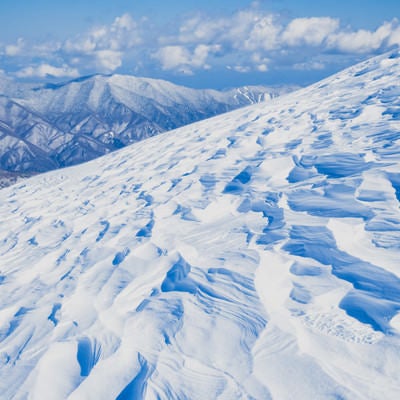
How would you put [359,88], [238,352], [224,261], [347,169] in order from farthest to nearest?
[359,88] < [347,169] < [224,261] < [238,352]

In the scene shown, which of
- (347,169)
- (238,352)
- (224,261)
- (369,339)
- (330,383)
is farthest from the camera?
(347,169)

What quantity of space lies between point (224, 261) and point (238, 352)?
1.73m

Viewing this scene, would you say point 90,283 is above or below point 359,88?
below

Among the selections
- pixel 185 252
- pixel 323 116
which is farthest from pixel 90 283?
pixel 323 116

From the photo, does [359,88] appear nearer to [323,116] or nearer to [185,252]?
[323,116]

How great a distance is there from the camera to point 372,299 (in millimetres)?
4258

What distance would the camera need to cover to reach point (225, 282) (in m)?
5.20

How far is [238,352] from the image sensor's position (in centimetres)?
405

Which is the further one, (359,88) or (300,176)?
(359,88)

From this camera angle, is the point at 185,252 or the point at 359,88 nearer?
the point at 185,252

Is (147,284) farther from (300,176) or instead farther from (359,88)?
(359,88)

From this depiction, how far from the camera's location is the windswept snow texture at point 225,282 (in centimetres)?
380

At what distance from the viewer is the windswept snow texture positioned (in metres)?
3.80

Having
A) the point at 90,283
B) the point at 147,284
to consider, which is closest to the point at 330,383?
the point at 147,284
